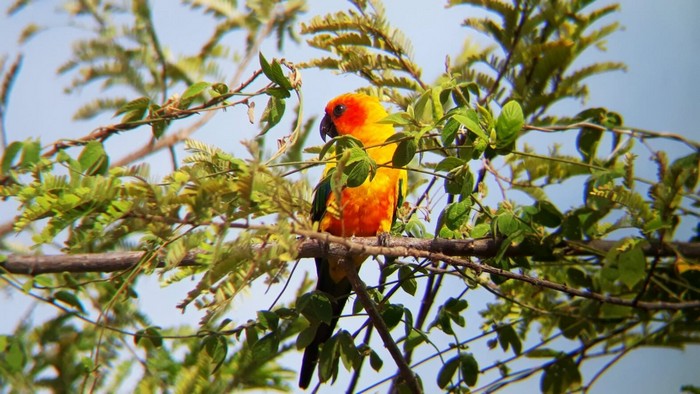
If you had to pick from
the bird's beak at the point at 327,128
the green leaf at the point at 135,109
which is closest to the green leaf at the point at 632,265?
the green leaf at the point at 135,109

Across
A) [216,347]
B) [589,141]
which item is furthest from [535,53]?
[216,347]

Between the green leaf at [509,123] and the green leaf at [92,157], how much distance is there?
3.27 ft

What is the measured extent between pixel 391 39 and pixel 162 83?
3.22 ft

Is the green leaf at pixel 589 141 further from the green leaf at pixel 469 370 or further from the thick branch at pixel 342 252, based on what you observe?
the green leaf at pixel 469 370

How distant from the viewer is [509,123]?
1794 mm

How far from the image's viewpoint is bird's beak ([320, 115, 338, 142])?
3.50 metres

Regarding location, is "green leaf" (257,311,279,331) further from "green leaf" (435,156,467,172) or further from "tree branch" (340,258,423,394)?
"green leaf" (435,156,467,172)

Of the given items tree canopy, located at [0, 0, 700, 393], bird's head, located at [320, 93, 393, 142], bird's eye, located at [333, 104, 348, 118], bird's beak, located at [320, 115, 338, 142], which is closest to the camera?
tree canopy, located at [0, 0, 700, 393]

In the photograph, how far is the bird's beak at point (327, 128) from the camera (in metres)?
3.50

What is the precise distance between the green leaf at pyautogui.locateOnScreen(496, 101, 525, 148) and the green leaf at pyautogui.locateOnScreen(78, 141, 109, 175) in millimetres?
996

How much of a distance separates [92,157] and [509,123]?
1.04 metres

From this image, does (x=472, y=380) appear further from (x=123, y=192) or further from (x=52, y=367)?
(x=52, y=367)

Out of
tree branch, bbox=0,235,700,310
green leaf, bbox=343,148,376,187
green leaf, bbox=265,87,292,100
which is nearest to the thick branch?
tree branch, bbox=0,235,700,310

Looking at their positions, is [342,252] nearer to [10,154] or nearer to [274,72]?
[274,72]
